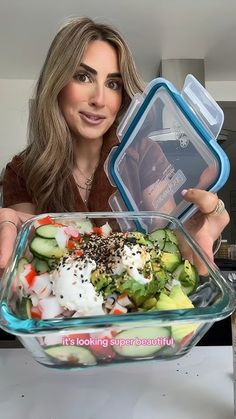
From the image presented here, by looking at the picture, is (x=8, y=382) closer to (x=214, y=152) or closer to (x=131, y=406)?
(x=131, y=406)

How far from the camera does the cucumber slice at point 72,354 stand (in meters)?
0.36

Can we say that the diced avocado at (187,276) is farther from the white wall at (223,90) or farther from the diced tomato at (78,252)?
the white wall at (223,90)

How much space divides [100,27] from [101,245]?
53 centimetres

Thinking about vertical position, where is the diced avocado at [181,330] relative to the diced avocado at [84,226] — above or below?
above

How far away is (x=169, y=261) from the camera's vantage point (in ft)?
1.59

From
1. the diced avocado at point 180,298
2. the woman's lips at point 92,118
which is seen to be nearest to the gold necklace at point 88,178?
the woman's lips at point 92,118

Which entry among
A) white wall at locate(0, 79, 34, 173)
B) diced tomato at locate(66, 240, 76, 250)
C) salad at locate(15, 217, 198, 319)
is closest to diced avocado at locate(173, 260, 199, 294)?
salad at locate(15, 217, 198, 319)

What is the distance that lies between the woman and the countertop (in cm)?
30

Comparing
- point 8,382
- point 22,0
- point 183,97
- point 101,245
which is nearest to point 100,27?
point 183,97

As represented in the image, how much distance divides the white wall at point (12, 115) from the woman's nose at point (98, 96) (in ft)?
6.74

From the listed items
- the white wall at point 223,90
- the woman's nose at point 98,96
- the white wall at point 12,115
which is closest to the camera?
the woman's nose at point 98,96

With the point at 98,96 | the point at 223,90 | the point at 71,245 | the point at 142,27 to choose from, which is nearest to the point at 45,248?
the point at 71,245

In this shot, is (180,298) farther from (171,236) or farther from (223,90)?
(223,90)

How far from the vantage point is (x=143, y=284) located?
406mm
